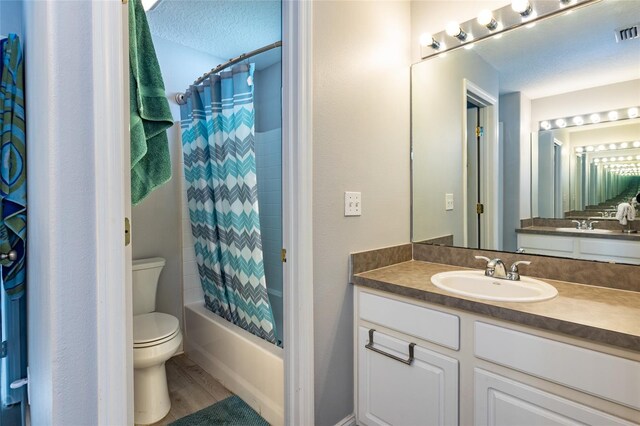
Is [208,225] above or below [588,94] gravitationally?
below

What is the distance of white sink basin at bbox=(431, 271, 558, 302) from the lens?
134 centimetres

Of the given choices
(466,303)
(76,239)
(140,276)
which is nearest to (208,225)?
→ (140,276)

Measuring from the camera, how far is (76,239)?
31.5 inches

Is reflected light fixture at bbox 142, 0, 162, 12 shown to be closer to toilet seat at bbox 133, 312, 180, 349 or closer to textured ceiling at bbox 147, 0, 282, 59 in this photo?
textured ceiling at bbox 147, 0, 282, 59

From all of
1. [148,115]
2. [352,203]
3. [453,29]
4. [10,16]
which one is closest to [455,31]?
[453,29]

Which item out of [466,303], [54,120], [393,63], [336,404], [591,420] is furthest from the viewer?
[393,63]

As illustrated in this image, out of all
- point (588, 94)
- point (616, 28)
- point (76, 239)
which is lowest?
point (76, 239)

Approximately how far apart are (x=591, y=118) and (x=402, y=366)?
53.3 inches

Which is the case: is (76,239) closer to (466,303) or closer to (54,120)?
(54,120)

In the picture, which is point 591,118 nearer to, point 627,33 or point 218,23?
point 627,33

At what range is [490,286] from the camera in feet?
4.97

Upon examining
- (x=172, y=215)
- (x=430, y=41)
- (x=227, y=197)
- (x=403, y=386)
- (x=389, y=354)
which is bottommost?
(x=403, y=386)

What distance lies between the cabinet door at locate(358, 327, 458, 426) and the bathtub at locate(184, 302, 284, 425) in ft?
1.51

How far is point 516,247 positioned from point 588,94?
74cm
